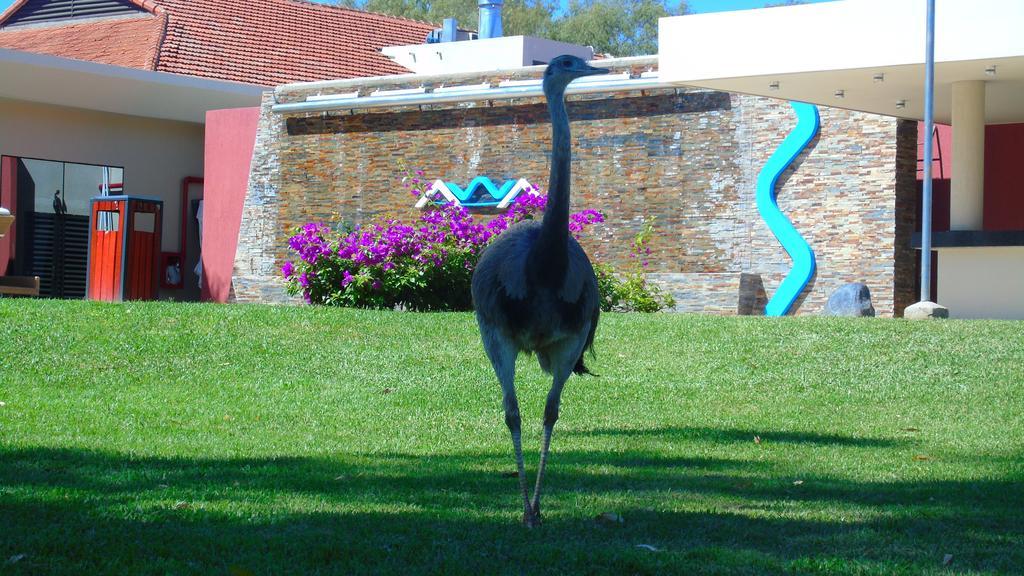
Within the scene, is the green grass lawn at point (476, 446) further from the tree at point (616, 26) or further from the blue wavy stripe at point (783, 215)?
the tree at point (616, 26)

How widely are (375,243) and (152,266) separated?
3.66 m

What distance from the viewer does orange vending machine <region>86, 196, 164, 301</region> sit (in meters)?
19.2

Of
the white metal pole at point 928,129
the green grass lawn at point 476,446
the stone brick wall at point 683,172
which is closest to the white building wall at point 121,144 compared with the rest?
the stone brick wall at point 683,172

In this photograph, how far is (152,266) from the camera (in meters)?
19.8

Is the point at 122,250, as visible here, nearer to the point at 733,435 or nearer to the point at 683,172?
A: the point at 683,172

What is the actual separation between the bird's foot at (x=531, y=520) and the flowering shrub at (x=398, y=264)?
12008mm

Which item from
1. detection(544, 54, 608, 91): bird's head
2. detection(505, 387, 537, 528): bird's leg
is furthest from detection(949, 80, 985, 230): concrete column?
detection(505, 387, 537, 528): bird's leg

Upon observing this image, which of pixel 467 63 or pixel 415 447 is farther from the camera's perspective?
pixel 467 63

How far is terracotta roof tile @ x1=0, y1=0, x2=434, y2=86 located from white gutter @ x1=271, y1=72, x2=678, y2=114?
4.11 metres

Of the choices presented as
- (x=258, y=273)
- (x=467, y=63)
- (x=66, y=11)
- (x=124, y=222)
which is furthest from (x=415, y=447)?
(x=66, y=11)

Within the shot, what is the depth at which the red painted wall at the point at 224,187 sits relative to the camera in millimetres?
25125

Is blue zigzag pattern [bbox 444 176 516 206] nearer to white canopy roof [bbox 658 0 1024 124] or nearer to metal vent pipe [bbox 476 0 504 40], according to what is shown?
white canopy roof [bbox 658 0 1024 124]

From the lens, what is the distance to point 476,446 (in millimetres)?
8992

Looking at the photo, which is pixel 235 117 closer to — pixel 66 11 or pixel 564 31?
pixel 66 11
